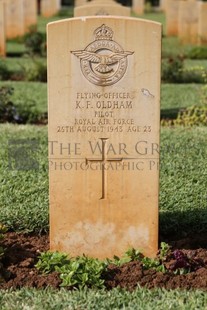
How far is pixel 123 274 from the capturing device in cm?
410

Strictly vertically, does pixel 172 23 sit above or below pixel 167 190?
above

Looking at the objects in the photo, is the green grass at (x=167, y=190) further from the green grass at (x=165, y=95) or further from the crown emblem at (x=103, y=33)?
the green grass at (x=165, y=95)

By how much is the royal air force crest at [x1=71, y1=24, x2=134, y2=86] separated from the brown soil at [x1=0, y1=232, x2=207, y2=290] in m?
1.11

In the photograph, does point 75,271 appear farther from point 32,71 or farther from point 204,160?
point 32,71

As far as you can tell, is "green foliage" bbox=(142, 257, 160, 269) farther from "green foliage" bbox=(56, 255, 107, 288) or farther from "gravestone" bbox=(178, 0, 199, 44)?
"gravestone" bbox=(178, 0, 199, 44)

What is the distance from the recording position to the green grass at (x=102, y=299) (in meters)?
3.71

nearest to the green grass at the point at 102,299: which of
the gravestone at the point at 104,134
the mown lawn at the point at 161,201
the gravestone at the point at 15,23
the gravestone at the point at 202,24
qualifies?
the mown lawn at the point at 161,201

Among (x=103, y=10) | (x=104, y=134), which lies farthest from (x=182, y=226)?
(x=103, y=10)

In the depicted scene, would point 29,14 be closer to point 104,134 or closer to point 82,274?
point 104,134

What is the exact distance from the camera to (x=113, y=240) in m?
4.40

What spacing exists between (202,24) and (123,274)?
13556 mm

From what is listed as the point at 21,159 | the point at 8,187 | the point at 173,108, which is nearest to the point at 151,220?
the point at 8,187

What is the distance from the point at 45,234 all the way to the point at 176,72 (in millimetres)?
7659

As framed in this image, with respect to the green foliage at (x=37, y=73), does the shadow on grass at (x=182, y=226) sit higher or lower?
lower
